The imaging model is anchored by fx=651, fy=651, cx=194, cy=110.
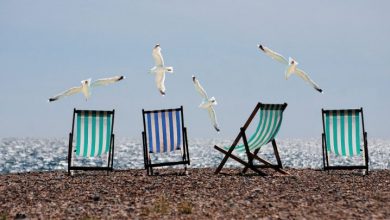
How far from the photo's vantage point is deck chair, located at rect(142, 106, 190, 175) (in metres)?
10.4

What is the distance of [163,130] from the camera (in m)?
10.5

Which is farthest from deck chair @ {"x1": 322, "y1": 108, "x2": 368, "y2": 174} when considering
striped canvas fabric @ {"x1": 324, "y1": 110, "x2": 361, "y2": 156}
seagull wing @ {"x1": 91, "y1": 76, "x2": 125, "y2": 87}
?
seagull wing @ {"x1": 91, "y1": 76, "x2": 125, "y2": 87}

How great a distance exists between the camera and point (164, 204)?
24.6 ft

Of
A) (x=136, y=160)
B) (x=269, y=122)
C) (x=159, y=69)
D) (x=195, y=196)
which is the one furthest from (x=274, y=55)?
(x=136, y=160)

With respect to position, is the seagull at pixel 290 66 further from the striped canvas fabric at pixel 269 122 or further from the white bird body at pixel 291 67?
the striped canvas fabric at pixel 269 122

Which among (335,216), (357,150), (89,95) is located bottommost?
(335,216)

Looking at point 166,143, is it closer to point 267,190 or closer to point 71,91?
point 71,91

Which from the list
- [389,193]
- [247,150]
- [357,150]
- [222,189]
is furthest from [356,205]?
[357,150]

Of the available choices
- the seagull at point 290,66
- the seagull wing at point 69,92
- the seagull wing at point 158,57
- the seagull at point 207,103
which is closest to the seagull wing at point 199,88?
the seagull at point 207,103

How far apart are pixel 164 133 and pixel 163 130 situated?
0.05 metres

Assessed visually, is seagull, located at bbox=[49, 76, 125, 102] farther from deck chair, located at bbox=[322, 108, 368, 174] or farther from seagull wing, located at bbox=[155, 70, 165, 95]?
deck chair, located at bbox=[322, 108, 368, 174]

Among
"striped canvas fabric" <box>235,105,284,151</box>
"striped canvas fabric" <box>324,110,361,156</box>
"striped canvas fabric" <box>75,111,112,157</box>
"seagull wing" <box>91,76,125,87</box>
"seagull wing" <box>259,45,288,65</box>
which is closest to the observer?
"seagull wing" <box>91,76,125,87</box>

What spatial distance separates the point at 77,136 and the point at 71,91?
0.89 meters

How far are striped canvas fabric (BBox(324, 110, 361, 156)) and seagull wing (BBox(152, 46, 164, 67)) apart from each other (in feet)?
9.58
